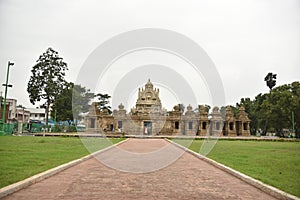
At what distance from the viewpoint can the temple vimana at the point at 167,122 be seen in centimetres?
4825

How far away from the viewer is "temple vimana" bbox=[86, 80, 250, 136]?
48250 millimetres

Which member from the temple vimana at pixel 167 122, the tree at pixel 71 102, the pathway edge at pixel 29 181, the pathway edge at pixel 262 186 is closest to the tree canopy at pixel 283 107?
the temple vimana at pixel 167 122

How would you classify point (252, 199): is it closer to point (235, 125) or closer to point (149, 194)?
point (149, 194)

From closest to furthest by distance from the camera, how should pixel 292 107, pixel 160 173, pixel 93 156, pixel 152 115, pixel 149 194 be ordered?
pixel 149 194 < pixel 160 173 < pixel 93 156 < pixel 292 107 < pixel 152 115

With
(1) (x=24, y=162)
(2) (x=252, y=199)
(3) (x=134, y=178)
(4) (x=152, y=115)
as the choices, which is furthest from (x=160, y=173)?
(4) (x=152, y=115)

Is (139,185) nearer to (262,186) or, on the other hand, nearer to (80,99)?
(262,186)

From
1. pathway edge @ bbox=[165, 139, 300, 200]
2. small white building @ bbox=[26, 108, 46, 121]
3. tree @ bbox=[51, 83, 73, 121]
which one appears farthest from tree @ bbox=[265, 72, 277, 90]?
small white building @ bbox=[26, 108, 46, 121]

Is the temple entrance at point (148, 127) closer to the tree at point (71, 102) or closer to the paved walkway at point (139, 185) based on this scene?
the tree at point (71, 102)

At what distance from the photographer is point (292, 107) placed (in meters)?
45.6

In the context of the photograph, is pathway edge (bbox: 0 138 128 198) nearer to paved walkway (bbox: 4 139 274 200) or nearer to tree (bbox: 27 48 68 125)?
paved walkway (bbox: 4 139 274 200)

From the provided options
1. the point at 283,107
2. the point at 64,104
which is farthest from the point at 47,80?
the point at 283,107

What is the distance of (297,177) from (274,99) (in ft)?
143

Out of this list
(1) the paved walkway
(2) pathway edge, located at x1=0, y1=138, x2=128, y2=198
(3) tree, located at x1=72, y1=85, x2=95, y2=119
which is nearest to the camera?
(2) pathway edge, located at x1=0, y1=138, x2=128, y2=198

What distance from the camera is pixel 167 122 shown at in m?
49.4
